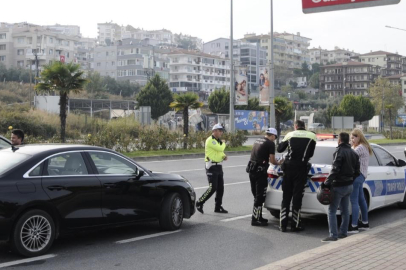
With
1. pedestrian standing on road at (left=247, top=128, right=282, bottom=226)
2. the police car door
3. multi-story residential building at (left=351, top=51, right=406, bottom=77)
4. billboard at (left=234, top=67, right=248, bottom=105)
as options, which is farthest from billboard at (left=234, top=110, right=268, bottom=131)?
multi-story residential building at (left=351, top=51, right=406, bottom=77)

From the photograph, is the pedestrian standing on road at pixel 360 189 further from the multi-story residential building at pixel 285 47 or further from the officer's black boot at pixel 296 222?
the multi-story residential building at pixel 285 47

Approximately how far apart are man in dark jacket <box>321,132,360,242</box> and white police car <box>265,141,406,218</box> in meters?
Answer: 0.79

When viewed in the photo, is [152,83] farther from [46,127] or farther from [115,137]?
[115,137]

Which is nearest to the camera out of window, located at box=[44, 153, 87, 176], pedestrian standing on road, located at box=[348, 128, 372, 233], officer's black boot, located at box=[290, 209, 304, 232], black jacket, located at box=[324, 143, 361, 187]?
window, located at box=[44, 153, 87, 176]

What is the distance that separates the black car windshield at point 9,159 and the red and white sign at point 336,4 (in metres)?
4.95

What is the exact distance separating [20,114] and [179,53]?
318 ft

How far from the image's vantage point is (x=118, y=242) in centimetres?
825

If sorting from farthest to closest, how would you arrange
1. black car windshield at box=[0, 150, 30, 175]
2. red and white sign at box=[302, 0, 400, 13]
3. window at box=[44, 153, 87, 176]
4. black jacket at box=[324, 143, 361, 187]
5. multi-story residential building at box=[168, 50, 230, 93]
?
1. multi-story residential building at box=[168, 50, 230, 93]
2. red and white sign at box=[302, 0, 400, 13]
3. black jacket at box=[324, 143, 361, 187]
4. window at box=[44, 153, 87, 176]
5. black car windshield at box=[0, 150, 30, 175]

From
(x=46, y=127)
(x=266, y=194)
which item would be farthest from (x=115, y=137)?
(x=266, y=194)

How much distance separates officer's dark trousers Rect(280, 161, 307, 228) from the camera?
351 inches

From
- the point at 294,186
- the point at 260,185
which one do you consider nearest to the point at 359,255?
the point at 294,186

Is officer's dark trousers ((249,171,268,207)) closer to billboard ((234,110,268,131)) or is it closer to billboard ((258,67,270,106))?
billboard ((258,67,270,106))

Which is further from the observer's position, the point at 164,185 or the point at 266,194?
the point at 266,194

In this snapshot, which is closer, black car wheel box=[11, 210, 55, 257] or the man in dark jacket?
black car wheel box=[11, 210, 55, 257]
